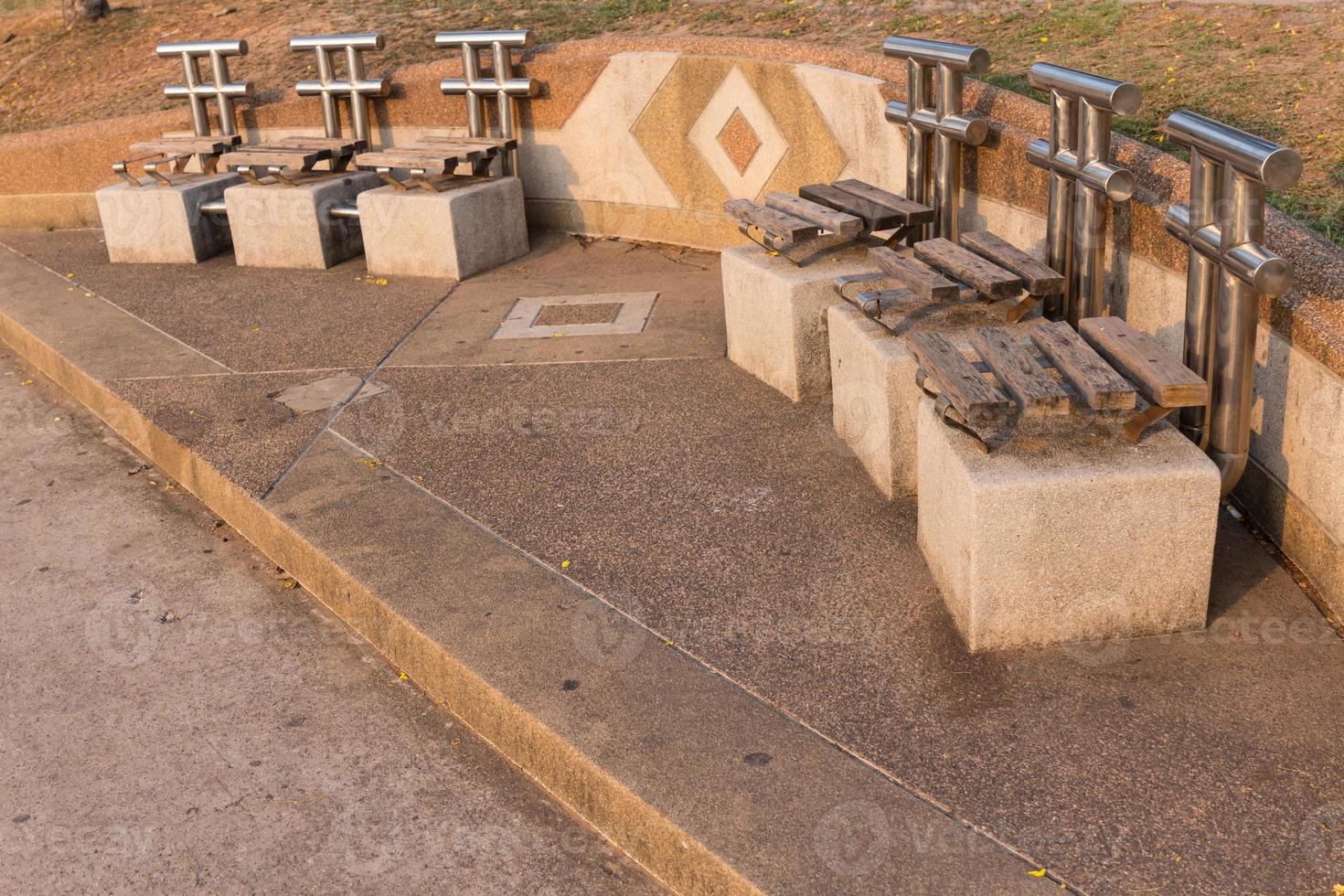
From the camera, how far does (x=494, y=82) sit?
8352 millimetres

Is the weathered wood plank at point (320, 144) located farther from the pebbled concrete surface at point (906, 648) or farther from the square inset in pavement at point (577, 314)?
the pebbled concrete surface at point (906, 648)

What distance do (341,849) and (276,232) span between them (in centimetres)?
574

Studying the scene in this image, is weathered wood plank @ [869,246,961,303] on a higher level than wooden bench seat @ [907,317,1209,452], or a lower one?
higher

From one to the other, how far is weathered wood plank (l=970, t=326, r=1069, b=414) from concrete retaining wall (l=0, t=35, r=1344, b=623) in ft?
2.33

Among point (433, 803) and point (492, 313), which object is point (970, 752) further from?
point (492, 313)

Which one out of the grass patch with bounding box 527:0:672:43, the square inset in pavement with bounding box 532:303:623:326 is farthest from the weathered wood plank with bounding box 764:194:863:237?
the grass patch with bounding box 527:0:672:43

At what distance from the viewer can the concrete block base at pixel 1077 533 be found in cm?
345

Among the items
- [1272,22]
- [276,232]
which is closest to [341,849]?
[276,232]

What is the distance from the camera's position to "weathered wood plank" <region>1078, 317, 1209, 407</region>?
3553 millimetres

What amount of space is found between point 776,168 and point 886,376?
323 centimetres

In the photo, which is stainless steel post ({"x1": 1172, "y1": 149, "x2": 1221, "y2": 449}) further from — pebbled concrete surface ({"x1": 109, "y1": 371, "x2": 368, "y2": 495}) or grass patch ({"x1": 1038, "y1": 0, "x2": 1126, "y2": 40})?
grass patch ({"x1": 1038, "y1": 0, "x2": 1126, "y2": 40})

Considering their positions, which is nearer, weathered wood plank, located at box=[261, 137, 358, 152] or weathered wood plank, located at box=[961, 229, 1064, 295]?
weathered wood plank, located at box=[961, 229, 1064, 295]

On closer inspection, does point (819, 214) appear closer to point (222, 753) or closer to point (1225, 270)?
point (1225, 270)

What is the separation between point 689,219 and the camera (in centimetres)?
815
